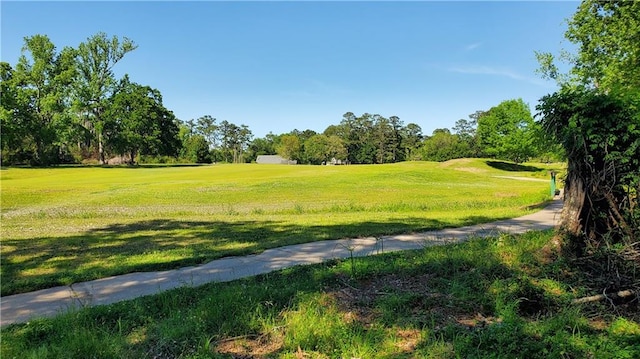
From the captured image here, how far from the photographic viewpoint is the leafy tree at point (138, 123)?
6153 cm

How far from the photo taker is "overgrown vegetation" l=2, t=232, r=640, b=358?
3.27 meters

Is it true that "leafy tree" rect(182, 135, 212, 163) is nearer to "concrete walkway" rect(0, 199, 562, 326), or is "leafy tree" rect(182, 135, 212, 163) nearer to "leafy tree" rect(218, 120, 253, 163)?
"leafy tree" rect(218, 120, 253, 163)

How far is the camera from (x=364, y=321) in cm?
383

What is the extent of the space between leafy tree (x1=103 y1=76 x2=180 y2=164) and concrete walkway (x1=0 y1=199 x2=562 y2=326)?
61016 mm

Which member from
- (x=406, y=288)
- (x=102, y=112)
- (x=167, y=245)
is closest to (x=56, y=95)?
(x=102, y=112)

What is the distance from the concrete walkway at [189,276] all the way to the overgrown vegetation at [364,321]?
1.76 feet

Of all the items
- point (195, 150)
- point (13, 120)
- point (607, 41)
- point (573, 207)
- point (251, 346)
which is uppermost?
point (607, 41)

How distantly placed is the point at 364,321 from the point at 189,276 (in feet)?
9.99

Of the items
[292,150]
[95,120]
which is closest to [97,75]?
[95,120]

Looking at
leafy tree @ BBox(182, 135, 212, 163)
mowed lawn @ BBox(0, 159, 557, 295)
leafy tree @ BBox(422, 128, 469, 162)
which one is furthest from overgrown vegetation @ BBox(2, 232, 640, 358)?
leafy tree @ BBox(182, 135, 212, 163)

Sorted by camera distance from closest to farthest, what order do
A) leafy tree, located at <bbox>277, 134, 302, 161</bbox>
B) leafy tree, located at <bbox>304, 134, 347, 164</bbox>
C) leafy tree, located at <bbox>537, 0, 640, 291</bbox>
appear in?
leafy tree, located at <bbox>537, 0, 640, 291</bbox>
leafy tree, located at <bbox>304, 134, 347, 164</bbox>
leafy tree, located at <bbox>277, 134, 302, 161</bbox>

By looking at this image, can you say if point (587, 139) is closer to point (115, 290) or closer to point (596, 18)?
point (115, 290)

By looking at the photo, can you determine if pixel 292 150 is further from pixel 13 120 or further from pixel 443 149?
pixel 13 120

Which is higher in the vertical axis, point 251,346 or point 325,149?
point 325,149
